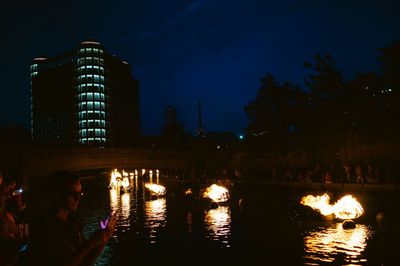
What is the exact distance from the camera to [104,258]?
1947cm

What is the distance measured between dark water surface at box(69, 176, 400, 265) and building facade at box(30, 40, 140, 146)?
128m

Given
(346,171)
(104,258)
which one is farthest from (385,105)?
(104,258)

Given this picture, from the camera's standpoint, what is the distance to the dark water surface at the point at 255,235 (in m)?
18.0

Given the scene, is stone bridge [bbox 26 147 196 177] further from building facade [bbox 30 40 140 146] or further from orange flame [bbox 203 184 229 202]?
building facade [bbox 30 40 140 146]

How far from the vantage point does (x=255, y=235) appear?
22844 millimetres

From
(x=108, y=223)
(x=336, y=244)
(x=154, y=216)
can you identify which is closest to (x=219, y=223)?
(x=154, y=216)

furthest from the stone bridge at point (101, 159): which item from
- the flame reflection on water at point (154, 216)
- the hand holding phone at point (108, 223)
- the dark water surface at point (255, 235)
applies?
the hand holding phone at point (108, 223)

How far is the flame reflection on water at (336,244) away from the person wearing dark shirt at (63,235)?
13653 mm

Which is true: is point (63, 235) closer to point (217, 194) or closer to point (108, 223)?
point (108, 223)

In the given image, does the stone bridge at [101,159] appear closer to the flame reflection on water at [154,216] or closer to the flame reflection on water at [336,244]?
the flame reflection on water at [154,216]

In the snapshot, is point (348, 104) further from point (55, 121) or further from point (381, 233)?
point (55, 121)

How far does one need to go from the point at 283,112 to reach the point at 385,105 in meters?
16.1

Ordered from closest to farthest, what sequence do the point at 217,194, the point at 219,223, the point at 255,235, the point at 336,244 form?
the point at 336,244, the point at 255,235, the point at 219,223, the point at 217,194

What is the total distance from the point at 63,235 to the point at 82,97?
164 m
